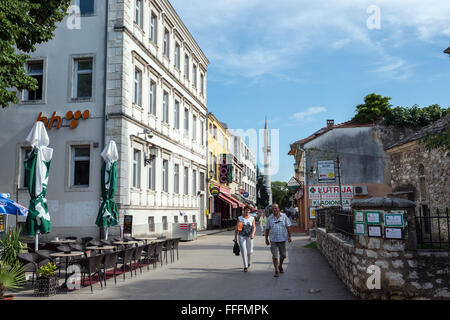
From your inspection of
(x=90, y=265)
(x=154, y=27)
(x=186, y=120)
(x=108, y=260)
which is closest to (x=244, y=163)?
(x=186, y=120)

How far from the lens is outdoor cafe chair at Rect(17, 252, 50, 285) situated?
880 centimetres

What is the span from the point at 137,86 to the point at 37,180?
12161mm

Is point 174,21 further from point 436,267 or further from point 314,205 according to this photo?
point 436,267

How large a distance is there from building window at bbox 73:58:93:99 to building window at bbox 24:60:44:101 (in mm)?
1770

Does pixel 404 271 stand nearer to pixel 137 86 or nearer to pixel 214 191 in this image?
pixel 137 86

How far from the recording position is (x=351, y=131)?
104ft

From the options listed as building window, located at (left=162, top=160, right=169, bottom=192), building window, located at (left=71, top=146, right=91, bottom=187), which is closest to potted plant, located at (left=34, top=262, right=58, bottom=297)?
building window, located at (left=71, top=146, right=91, bottom=187)

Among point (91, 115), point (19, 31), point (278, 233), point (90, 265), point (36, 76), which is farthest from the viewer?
point (36, 76)

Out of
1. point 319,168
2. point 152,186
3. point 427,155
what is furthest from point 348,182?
point 152,186

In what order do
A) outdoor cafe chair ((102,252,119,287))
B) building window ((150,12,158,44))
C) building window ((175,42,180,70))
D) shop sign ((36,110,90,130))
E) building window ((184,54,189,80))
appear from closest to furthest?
outdoor cafe chair ((102,252,119,287)), shop sign ((36,110,90,130)), building window ((150,12,158,44)), building window ((175,42,180,70)), building window ((184,54,189,80))

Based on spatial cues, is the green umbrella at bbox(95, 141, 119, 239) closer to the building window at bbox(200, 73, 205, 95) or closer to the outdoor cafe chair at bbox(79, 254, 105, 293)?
the outdoor cafe chair at bbox(79, 254, 105, 293)

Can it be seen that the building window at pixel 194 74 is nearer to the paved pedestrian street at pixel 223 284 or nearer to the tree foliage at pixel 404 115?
the tree foliage at pixel 404 115

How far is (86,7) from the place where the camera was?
20.7m
